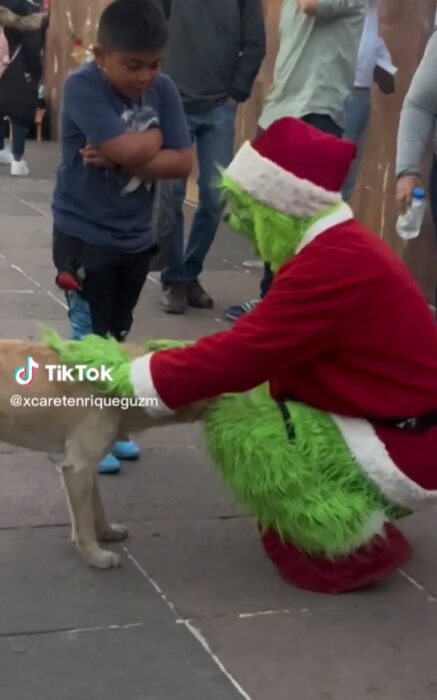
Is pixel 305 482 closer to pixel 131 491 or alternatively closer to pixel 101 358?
pixel 101 358

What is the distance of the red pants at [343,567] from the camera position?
4035mm

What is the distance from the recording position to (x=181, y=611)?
12.6ft

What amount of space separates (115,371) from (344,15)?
3.53m

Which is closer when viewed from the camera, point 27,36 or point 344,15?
point 344,15

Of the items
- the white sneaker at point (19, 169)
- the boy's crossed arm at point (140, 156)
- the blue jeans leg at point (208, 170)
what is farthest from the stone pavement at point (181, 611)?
the white sneaker at point (19, 169)

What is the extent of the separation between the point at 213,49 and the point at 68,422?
12.3 feet

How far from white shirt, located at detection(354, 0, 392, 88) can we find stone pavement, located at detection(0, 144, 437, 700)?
10.1ft

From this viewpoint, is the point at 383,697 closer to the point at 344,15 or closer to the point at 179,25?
the point at 344,15

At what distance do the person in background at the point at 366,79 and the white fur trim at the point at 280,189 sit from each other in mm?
3424

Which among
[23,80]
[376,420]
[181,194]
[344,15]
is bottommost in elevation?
[23,80]

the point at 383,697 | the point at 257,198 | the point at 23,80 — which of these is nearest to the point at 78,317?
the point at 257,198

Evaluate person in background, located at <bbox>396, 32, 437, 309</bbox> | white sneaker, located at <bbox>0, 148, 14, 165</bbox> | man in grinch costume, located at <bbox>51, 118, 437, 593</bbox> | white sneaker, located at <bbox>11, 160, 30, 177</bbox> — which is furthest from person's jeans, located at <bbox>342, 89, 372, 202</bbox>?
white sneaker, located at <bbox>0, 148, 14, 165</bbox>

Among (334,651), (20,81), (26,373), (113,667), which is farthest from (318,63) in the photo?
(20,81)

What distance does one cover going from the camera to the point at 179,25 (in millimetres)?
7238
